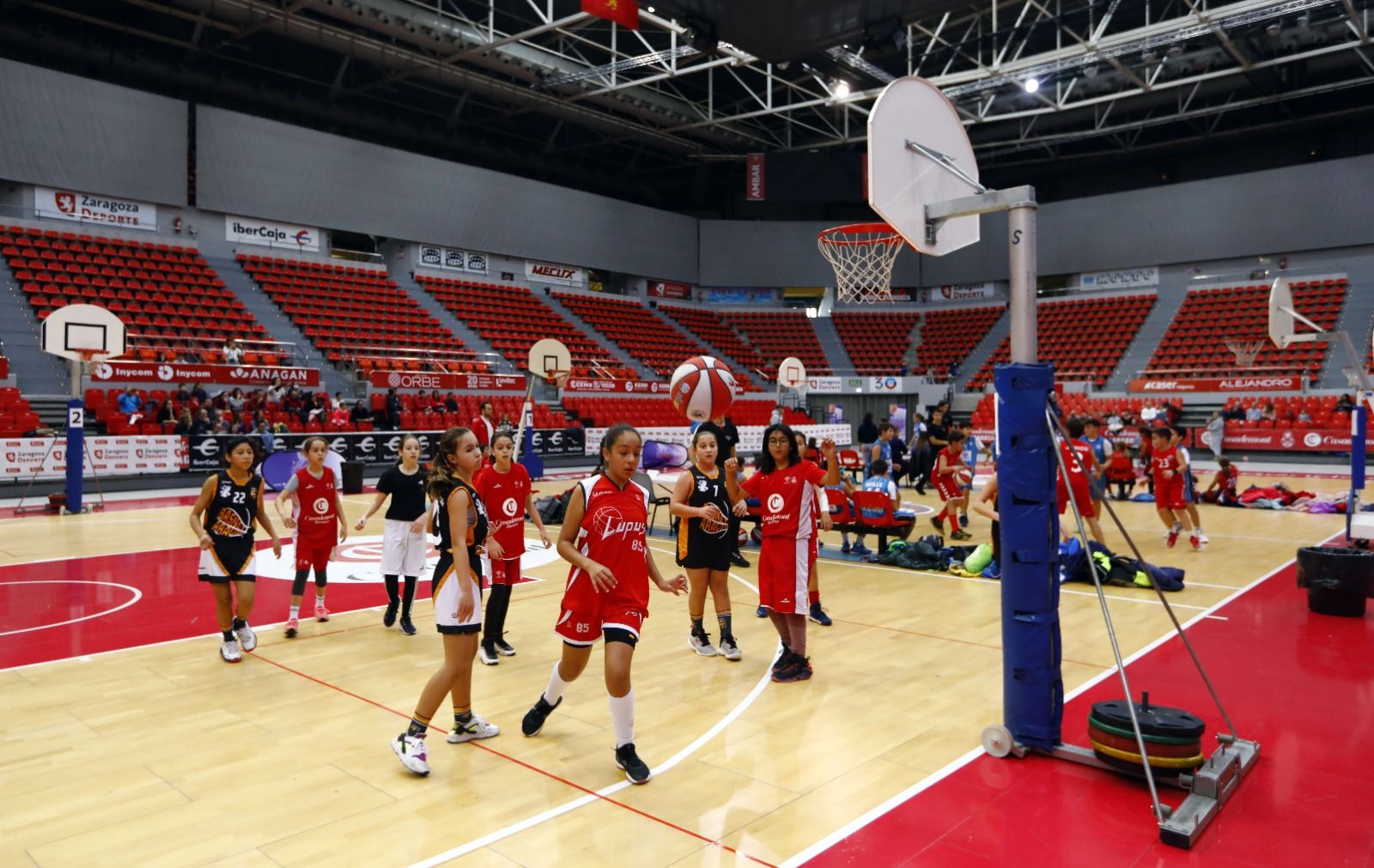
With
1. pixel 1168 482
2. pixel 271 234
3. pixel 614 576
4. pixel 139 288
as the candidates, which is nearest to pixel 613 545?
pixel 614 576

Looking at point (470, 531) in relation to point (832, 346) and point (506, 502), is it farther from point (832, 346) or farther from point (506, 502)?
point (832, 346)

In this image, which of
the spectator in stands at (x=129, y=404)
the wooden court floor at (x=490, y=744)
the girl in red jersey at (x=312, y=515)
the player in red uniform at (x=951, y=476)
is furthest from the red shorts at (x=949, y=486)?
the spectator in stands at (x=129, y=404)

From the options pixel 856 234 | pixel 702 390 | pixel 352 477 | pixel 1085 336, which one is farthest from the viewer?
pixel 1085 336

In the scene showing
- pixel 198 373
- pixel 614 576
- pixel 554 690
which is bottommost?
pixel 554 690

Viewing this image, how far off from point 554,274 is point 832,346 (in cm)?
1199

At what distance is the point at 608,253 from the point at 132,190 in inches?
Answer: 620

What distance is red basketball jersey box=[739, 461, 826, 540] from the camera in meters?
→ 5.71

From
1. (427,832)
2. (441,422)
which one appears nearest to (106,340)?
(441,422)

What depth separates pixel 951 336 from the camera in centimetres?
3466

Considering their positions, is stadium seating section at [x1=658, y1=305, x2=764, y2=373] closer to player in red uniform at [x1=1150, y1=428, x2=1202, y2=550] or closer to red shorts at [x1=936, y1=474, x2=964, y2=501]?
red shorts at [x1=936, y1=474, x2=964, y2=501]

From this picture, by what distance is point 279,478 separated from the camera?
52.8ft

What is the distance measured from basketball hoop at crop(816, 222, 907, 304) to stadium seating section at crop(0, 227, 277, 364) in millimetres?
13815

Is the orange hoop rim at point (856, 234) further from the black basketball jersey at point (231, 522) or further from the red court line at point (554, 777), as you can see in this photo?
the red court line at point (554, 777)

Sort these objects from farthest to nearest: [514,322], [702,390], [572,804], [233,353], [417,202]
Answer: [514,322] → [417,202] → [233,353] → [702,390] → [572,804]
